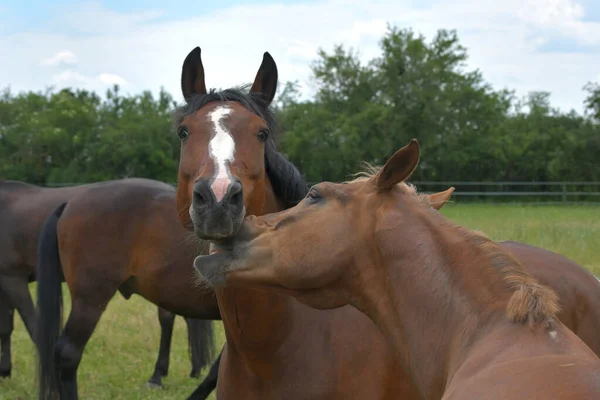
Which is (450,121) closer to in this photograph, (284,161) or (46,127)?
(46,127)

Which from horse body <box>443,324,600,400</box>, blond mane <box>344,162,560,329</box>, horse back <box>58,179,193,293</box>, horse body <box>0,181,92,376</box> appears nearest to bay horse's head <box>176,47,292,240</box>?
blond mane <box>344,162,560,329</box>

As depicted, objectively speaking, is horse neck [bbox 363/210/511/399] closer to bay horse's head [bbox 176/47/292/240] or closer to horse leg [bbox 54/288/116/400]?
bay horse's head [bbox 176/47/292/240]

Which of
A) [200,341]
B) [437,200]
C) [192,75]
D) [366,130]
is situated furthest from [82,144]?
[437,200]

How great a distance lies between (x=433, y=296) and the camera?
250cm

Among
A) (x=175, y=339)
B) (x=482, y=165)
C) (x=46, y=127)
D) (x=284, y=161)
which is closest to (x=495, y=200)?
(x=482, y=165)

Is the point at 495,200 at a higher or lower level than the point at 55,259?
lower

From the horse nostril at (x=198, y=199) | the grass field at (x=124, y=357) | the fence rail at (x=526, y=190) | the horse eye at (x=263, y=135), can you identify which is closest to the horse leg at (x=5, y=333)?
the grass field at (x=124, y=357)

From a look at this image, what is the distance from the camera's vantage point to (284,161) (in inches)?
150

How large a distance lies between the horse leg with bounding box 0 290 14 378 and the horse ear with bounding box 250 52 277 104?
4.69 meters

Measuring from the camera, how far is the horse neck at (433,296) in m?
2.39

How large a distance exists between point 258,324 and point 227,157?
738 millimetres

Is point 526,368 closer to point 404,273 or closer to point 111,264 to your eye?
point 404,273

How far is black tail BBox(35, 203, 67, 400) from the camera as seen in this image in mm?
5622

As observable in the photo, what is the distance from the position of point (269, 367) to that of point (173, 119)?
1.40 meters
